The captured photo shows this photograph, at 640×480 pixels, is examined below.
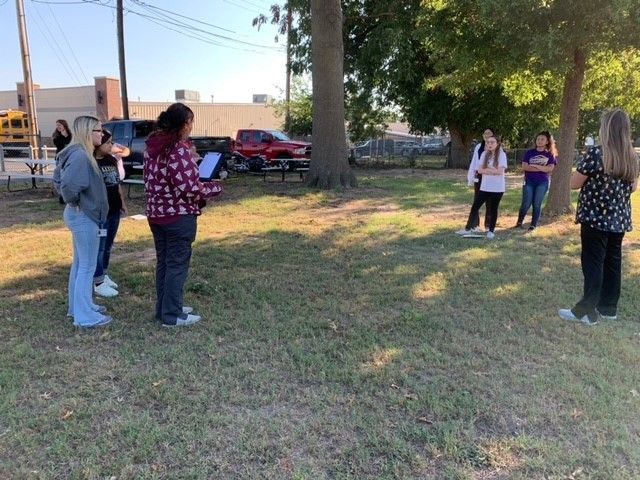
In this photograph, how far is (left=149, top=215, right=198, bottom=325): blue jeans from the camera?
458cm

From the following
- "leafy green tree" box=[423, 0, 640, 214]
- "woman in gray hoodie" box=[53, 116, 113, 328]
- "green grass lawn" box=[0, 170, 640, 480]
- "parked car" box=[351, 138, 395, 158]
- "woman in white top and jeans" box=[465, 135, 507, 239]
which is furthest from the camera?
"parked car" box=[351, 138, 395, 158]

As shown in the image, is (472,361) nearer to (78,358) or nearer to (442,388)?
(442,388)

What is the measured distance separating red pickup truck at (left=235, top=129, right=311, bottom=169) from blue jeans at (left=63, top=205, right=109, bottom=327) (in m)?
17.0

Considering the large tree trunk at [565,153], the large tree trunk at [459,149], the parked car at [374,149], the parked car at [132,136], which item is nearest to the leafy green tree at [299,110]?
the parked car at [374,149]

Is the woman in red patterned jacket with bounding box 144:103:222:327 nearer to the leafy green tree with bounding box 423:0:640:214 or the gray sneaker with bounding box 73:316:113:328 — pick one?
the gray sneaker with bounding box 73:316:113:328

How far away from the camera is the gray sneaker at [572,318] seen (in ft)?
16.0

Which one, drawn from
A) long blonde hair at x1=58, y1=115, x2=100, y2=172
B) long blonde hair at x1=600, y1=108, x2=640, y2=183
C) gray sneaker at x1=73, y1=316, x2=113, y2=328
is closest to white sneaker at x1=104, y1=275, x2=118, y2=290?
gray sneaker at x1=73, y1=316, x2=113, y2=328

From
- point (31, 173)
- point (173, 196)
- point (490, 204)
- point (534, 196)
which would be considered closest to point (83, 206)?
point (173, 196)

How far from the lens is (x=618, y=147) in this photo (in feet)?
14.9

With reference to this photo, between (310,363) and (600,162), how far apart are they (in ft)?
9.55

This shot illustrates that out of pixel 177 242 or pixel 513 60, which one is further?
pixel 513 60

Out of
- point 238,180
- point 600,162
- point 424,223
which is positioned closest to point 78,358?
point 600,162

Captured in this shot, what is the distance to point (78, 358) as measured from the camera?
4094 mm

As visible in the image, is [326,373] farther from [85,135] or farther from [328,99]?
[328,99]
